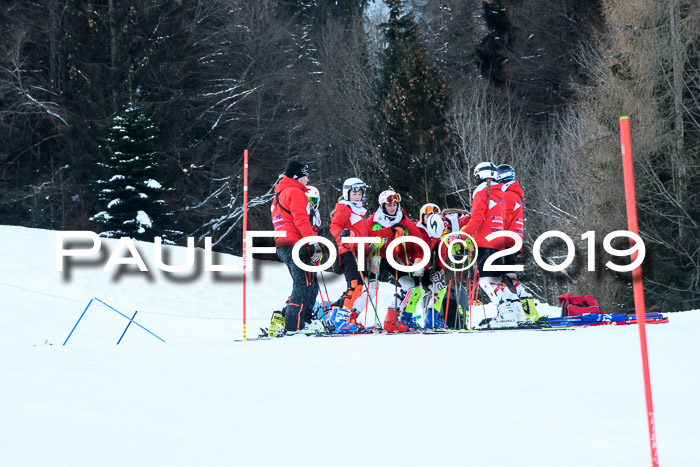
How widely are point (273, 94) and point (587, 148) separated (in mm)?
17233

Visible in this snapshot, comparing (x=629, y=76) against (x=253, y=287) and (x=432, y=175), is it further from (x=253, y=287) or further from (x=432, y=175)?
(x=253, y=287)

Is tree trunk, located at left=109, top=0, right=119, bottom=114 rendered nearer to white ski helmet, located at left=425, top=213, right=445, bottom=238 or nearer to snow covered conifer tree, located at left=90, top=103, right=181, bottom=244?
snow covered conifer tree, located at left=90, top=103, right=181, bottom=244

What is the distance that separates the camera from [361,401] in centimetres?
524

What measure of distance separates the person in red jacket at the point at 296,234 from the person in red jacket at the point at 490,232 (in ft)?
5.97

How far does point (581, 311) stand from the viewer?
1074 cm

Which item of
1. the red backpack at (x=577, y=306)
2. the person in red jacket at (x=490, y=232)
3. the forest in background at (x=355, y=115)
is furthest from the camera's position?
the forest in background at (x=355, y=115)

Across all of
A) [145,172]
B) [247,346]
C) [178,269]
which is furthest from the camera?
[145,172]

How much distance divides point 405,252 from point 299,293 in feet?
4.61

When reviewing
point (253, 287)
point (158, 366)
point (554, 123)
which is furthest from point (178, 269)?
point (554, 123)

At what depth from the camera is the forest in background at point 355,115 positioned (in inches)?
841

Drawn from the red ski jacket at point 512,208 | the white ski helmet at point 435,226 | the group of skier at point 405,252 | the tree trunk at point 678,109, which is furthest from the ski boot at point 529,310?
the tree trunk at point 678,109

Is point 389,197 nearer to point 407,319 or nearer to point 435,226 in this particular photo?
point 435,226

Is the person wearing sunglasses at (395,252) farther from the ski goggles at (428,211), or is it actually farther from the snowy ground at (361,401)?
the snowy ground at (361,401)

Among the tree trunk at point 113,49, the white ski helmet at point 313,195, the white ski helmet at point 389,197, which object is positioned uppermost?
the tree trunk at point 113,49
